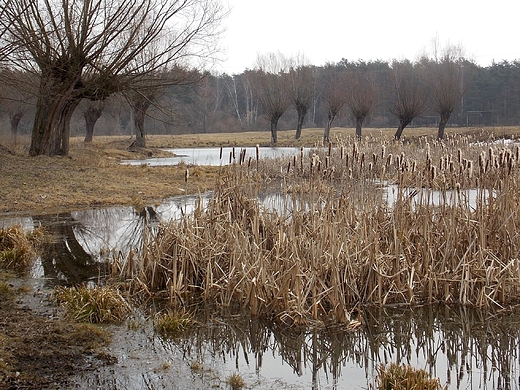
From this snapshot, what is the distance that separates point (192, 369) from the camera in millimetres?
4297

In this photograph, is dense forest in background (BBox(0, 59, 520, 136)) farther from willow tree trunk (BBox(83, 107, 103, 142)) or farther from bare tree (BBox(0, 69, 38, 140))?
bare tree (BBox(0, 69, 38, 140))

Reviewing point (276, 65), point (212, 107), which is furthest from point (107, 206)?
point (212, 107)

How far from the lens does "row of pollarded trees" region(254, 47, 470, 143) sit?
44031 millimetres

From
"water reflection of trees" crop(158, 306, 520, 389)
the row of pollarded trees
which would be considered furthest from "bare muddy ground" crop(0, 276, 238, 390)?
the row of pollarded trees

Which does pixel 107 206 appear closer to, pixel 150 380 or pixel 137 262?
pixel 137 262

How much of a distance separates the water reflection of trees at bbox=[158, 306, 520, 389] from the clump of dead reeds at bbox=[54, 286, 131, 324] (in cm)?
75

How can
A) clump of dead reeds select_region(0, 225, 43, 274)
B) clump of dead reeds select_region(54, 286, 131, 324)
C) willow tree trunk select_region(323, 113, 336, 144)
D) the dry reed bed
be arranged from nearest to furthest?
clump of dead reeds select_region(54, 286, 131, 324) → the dry reed bed → clump of dead reeds select_region(0, 225, 43, 274) → willow tree trunk select_region(323, 113, 336, 144)

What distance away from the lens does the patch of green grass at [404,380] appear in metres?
3.68

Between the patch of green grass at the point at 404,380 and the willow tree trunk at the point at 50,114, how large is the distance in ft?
52.7

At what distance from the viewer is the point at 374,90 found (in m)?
50.8

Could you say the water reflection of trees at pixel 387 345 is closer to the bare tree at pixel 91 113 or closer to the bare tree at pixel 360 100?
the bare tree at pixel 91 113

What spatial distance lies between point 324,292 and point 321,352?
2.35 ft

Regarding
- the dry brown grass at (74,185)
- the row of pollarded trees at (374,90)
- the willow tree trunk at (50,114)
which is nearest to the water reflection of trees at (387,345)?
the dry brown grass at (74,185)

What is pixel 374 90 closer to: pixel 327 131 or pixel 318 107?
pixel 327 131
